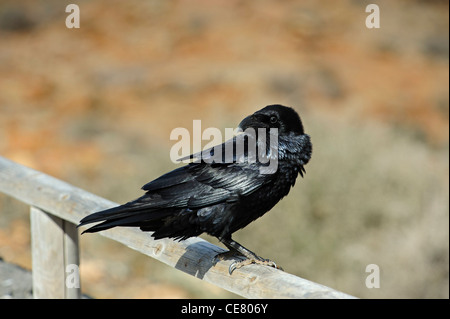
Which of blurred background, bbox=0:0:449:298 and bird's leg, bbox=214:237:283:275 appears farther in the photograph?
blurred background, bbox=0:0:449:298

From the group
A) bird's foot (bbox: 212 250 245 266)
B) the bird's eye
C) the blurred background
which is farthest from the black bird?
the blurred background

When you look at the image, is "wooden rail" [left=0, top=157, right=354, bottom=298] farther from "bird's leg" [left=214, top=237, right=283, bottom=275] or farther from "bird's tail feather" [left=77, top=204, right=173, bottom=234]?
"bird's tail feather" [left=77, top=204, right=173, bottom=234]

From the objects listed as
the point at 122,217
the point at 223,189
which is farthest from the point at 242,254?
the point at 122,217

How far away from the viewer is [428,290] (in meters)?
5.87

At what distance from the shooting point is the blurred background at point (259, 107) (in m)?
6.29

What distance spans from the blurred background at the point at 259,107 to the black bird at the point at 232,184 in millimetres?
3462

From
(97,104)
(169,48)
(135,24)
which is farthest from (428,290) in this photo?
(135,24)

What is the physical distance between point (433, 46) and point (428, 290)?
12.8 m

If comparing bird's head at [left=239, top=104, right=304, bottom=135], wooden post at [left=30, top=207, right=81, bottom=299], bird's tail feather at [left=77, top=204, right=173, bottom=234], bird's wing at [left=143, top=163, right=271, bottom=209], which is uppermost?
bird's head at [left=239, top=104, right=304, bottom=135]

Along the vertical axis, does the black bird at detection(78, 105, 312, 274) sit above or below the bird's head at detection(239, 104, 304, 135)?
below

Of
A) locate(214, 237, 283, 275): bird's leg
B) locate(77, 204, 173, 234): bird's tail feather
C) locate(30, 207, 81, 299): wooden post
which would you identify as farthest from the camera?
locate(30, 207, 81, 299): wooden post

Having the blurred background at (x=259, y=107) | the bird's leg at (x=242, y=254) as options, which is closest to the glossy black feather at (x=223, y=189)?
the bird's leg at (x=242, y=254)

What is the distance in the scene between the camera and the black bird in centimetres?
260
